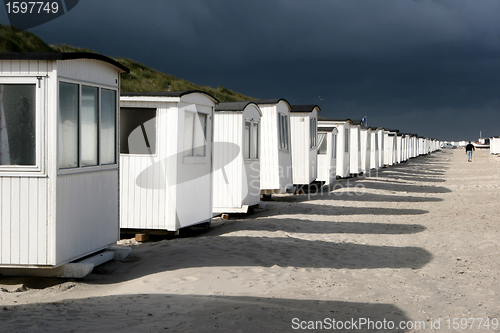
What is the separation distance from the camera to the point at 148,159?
9.30 metres

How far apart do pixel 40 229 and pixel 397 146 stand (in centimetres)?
4045

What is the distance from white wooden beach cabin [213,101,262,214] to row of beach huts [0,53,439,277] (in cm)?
2

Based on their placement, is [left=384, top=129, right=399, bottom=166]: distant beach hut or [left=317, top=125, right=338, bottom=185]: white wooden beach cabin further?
[left=384, top=129, right=399, bottom=166]: distant beach hut

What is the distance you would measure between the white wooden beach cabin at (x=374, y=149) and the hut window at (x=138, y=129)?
77.4ft

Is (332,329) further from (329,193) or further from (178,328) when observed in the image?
(329,193)

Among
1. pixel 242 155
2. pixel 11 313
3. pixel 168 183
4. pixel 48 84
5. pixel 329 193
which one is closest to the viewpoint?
pixel 11 313

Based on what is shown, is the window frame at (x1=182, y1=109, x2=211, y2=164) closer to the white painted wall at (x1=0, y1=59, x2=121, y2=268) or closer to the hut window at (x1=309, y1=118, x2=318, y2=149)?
the white painted wall at (x1=0, y1=59, x2=121, y2=268)

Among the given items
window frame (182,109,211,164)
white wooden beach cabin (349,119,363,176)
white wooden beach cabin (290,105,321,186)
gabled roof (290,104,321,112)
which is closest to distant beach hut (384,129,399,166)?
white wooden beach cabin (349,119,363,176)

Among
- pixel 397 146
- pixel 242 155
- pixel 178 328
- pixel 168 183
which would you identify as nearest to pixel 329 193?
pixel 242 155

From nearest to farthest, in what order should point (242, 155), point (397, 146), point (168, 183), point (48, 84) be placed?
1. point (48, 84)
2. point (168, 183)
3. point (242, 155)
4. point (397, 146)

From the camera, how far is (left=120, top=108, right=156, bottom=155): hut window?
366 inches

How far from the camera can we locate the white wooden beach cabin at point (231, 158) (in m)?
12.2

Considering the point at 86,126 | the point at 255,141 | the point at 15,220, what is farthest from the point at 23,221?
the point at 255,141

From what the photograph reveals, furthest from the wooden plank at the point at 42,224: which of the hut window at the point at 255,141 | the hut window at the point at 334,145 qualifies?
the hut window at the point at 334,145
